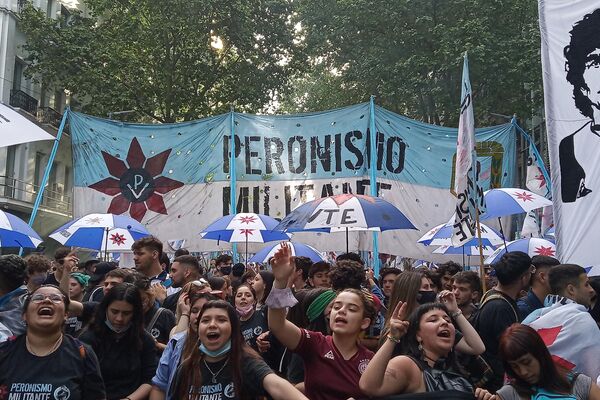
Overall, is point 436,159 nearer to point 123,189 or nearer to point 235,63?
point 123,189

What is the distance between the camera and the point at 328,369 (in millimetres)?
3938

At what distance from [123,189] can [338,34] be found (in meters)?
13.7

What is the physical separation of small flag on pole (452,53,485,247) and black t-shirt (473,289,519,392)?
257 cm

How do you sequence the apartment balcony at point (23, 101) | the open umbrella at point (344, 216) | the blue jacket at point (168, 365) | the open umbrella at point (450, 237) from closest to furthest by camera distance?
the blue jacket at point (168, 365) < the open umbrella at point (344, 216) < the open umbrella at point (450, 237) < the apartment balcony at point (23, 101)

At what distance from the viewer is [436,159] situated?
1382cm

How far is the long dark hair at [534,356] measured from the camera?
11.6 feet

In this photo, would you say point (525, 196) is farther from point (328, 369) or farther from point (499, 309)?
point (328, 369)

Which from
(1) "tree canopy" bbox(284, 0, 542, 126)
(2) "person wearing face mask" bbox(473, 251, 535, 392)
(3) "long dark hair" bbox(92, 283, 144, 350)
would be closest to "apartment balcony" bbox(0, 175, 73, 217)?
(1) "tree canopy" bbox(284, 0, 542, 126)

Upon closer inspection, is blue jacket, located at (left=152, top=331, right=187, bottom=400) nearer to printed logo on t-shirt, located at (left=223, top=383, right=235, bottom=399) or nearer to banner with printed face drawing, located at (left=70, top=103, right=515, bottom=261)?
printed logo on t-shirt, located at (left=223, top=383, right=235, bottom=399)

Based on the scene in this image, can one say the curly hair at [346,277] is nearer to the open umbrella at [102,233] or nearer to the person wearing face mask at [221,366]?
the person wearing face mask at [221,366]

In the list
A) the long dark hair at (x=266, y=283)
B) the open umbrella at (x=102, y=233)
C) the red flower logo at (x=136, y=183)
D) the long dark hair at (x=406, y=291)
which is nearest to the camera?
the long dark hair at (x=406, y=291)

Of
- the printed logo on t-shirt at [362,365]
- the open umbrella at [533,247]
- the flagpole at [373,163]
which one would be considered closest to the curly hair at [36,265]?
the printed logo on t-shirt at [362,365]

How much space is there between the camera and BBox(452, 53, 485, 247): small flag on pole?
736cm

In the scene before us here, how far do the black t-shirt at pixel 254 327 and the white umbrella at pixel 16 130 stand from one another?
2298 millimetres
